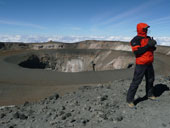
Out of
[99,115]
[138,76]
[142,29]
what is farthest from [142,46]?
[99,115]

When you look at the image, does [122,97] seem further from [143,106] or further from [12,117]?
[12,117]

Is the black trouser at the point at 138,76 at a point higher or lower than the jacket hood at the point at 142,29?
lower

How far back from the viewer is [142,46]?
5.17m

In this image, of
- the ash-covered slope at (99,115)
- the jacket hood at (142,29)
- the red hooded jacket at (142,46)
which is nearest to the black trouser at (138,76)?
the red hooded jacket at (142,46)

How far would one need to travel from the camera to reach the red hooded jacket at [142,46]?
5098mm

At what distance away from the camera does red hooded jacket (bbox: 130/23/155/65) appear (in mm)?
5098

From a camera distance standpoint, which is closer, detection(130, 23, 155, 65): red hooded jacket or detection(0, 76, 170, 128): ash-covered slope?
detection(0, 76, 170, 128): ash-covered slope

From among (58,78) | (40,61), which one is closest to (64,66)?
(40,61)

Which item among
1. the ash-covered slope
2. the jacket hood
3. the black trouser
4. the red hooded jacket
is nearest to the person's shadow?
the ash-covered slope

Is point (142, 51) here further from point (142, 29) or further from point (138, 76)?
point (138, 76)

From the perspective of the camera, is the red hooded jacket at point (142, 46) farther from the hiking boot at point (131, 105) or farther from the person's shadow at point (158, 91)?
the person's shadow at point (158, 91)

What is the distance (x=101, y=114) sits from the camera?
487 centimetres

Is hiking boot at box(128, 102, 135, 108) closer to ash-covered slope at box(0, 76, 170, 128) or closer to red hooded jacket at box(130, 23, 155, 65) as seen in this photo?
ash-covered slope at box(0, 76, 170, 128)

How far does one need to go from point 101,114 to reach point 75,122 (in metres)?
0.78
